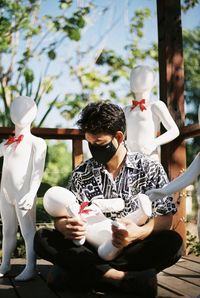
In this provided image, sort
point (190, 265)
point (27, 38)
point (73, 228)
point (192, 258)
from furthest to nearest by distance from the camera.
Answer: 1. point (27, 38)
2. point (192, 258)
3. point (190, 265)
4. point (73, 228)

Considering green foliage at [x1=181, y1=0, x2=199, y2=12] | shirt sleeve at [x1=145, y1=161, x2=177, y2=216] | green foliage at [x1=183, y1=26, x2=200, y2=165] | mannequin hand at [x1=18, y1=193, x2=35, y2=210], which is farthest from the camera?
green foliage at [x1=183, y1=26, x2=200, y2=165]

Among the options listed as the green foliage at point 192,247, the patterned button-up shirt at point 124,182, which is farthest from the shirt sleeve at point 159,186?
the green foliage at point 192,247

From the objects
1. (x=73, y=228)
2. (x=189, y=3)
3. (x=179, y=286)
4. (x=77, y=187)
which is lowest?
(x=179, y=286)

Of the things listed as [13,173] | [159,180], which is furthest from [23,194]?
[159,180]

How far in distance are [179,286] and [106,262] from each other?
419mm

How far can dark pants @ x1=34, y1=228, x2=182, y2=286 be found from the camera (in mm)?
1979

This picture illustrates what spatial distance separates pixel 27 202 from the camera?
236cm

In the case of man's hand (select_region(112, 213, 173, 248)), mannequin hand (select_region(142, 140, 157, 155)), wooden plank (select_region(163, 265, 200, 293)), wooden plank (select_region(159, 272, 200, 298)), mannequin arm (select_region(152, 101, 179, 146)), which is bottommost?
wooden plank (select_region(163, 265, 200, 293))

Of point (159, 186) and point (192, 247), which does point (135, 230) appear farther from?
point (192, 247)

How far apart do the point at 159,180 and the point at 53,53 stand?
583cm

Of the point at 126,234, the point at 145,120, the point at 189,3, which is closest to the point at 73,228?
the point at 126,234

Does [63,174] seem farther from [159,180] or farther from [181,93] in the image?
[159,180]

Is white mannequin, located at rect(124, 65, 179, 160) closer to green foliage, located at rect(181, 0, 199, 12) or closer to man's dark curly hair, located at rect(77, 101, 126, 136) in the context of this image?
man's dark curly hair, located at rect(77, 101, 126, 136)

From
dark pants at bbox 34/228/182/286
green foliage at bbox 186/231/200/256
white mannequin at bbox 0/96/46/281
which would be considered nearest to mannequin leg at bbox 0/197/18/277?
white mannequin at bbox 0/96/46/281
